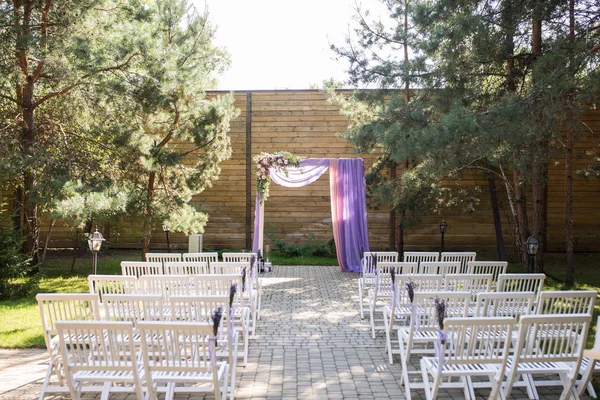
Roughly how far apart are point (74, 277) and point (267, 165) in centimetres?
474

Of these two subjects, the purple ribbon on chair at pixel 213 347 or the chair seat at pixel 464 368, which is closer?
the purple ribbon on chair at pixel 213 347

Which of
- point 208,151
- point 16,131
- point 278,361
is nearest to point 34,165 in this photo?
point 16,131

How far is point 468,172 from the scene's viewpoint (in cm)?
1442

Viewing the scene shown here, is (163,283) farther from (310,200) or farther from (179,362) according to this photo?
(310,200)

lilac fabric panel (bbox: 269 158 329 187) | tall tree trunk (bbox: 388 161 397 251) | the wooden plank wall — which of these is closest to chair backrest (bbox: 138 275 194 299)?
lilac fabric panel (bbox: 269 158 329 187)

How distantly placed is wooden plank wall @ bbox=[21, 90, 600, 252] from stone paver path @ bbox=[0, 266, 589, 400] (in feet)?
18.6

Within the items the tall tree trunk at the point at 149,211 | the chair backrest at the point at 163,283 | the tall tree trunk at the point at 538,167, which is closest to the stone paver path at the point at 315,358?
the chair backrest at the point at 163,283

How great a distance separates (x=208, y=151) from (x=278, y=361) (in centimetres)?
669

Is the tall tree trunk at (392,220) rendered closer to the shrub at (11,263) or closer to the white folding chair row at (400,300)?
the white folding chair row at (400,300)

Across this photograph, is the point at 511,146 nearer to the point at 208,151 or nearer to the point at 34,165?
the point at 208,151

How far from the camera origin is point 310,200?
14.9 metres

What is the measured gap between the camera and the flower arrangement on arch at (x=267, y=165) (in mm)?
11773

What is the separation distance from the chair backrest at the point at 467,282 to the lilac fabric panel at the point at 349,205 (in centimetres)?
547

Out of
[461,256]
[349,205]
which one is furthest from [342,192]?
[461,256]
